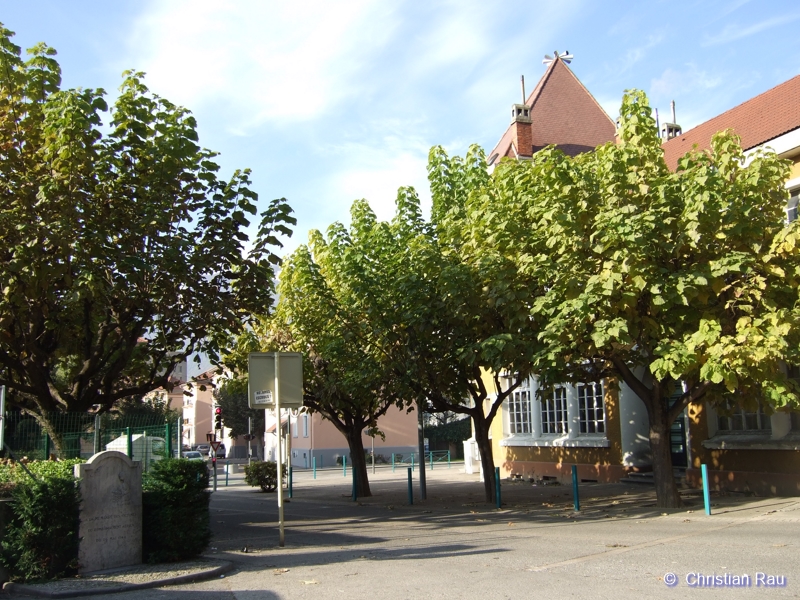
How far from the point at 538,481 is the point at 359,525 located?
1139 centimetres

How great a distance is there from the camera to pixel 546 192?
14094 mm

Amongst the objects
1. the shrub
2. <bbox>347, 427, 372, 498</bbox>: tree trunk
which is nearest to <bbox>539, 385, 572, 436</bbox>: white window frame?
<bbox>347, 427, 372, 498</bbox>: tree trunk

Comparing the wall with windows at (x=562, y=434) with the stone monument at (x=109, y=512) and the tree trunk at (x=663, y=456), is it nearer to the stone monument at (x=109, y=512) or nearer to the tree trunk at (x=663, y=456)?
the tree trunk at (x=663, y=456)

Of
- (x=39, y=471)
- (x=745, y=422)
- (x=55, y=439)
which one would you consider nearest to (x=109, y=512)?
(x=39, y=471)

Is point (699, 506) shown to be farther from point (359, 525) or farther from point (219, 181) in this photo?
point (219, 181)

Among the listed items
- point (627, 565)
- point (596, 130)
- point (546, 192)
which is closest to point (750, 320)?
point (546, 192)

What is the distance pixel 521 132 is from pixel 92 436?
58.1 ft

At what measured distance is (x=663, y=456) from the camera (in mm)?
14867

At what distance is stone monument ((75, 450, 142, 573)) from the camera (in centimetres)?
986

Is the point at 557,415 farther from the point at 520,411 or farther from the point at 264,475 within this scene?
the point at 264,475

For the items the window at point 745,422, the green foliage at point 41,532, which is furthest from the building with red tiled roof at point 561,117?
the green foliage at point 41,532

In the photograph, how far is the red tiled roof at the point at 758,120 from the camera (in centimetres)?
1761

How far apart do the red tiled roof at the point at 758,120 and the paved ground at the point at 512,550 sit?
7958mm

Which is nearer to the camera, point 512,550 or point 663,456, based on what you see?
point 512,550
